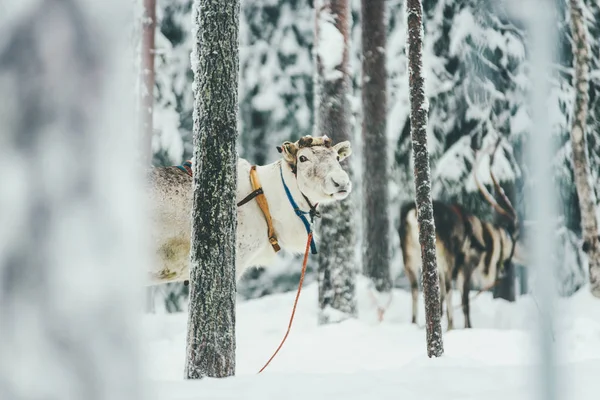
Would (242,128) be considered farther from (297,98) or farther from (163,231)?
(163,231)

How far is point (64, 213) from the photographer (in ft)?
2.64

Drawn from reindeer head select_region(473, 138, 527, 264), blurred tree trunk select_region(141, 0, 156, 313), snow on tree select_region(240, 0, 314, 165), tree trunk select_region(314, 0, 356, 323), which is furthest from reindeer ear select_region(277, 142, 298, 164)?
snow on tree select_region(240, 0, 314, 165)

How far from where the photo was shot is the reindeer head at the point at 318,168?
515cm

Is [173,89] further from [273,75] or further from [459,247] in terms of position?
[459,247]

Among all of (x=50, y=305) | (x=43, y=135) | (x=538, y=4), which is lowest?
(x=50, y=305)

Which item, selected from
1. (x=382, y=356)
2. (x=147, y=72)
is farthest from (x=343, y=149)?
(x=147, y=72)

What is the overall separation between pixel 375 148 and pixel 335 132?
5.08ft

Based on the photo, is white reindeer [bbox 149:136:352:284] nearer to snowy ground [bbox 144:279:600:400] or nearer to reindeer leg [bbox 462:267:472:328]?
snowy ground [bbox 144:279:600:400]

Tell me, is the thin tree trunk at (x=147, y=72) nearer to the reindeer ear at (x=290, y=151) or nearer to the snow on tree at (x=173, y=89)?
the snow on tree at (x=173, y=89)

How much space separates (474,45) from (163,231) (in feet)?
24.5

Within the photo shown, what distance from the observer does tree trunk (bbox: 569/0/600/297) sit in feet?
29.4

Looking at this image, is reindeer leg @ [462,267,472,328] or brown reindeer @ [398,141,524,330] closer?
brown reindeer @ [398,141,524,330]

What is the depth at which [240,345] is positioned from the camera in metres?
8.01

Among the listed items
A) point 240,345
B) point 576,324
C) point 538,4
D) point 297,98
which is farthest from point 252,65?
point 538,4
